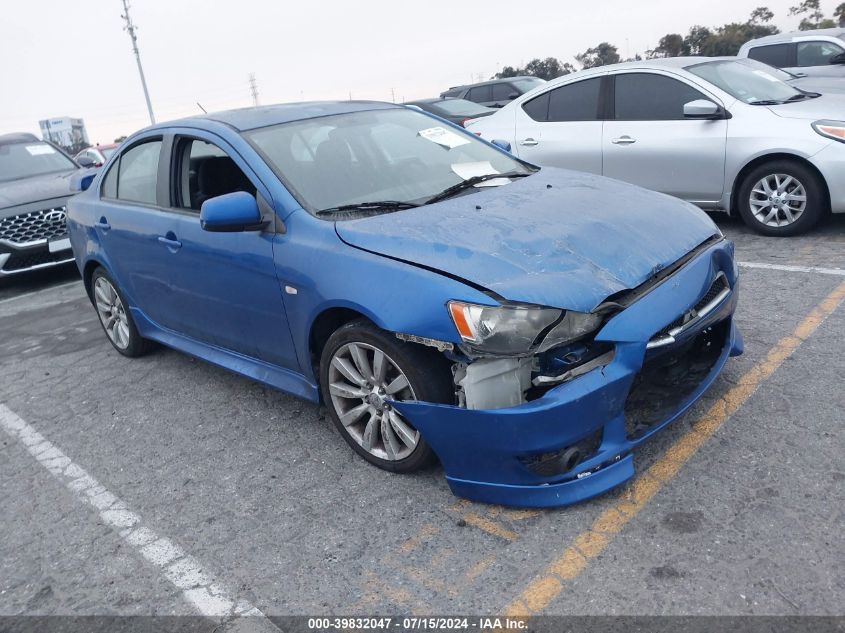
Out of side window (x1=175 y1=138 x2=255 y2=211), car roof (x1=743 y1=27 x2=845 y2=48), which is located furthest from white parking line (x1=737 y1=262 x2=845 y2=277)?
car roof (x1=743 y1=27 x2=845 y2=48)

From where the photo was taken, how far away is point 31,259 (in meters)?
7.89

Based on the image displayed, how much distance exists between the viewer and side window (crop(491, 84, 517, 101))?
59.8 feet

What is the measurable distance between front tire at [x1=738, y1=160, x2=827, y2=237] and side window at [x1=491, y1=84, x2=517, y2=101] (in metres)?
12.8

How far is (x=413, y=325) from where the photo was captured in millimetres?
2723

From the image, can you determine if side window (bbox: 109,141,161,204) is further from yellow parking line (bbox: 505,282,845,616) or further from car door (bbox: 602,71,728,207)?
car door (bbox: 602,71,728,207)

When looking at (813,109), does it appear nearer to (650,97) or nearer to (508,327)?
(650,97)

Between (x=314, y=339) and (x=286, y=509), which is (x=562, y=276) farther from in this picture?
(x=286, y=509)

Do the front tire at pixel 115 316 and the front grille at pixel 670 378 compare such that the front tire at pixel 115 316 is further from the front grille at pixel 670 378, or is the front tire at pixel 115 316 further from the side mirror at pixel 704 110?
the side mirror at pixel 704 110

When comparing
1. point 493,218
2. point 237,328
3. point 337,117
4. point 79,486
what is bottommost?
point 79,486

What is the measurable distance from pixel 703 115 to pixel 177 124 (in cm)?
426

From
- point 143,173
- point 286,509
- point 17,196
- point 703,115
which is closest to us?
point 286,509

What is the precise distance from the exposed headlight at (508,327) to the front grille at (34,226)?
6824mm

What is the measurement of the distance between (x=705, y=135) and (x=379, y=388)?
4.47 m

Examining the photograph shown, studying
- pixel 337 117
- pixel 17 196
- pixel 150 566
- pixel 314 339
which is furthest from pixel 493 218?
pixel 17 196
